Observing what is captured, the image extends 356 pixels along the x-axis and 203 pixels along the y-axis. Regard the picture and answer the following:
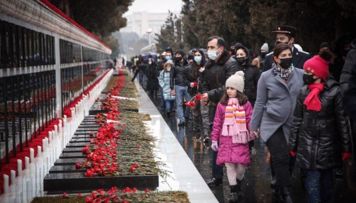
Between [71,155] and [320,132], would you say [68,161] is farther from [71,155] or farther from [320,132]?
[320,132]

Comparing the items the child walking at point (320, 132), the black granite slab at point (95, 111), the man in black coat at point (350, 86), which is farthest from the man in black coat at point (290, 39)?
the black granite slab at point (95, 111)

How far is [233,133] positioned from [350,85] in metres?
2.63

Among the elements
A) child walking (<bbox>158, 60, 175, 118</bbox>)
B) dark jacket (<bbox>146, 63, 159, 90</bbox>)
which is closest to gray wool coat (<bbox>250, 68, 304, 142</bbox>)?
child walking (<bbox>158, 60, 175, 118</bbox>)

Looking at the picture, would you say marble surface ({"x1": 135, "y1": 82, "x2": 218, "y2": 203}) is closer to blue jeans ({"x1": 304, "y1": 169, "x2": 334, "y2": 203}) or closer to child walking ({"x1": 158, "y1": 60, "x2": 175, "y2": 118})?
blue jeans ({"x1": 304, "y1": 169, "x2": 334, "y2": 203})

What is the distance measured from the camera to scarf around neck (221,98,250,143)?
785 centimetres

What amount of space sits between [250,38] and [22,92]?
2623 cm

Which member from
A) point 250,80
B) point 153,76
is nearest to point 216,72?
point 250,80

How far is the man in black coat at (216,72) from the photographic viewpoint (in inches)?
347

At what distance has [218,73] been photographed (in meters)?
9.04

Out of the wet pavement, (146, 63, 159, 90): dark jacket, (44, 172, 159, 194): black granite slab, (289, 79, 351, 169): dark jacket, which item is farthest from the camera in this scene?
(146, 63, 159, 90): dark jacket

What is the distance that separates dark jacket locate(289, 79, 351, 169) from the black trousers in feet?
1.74

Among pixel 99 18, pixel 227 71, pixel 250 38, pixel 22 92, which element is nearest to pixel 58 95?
pixel 227 71

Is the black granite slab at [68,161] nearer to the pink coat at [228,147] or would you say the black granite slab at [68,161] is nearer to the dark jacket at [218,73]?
the pink coat at [228,147]

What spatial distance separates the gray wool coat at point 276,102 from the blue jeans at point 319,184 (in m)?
0.75
